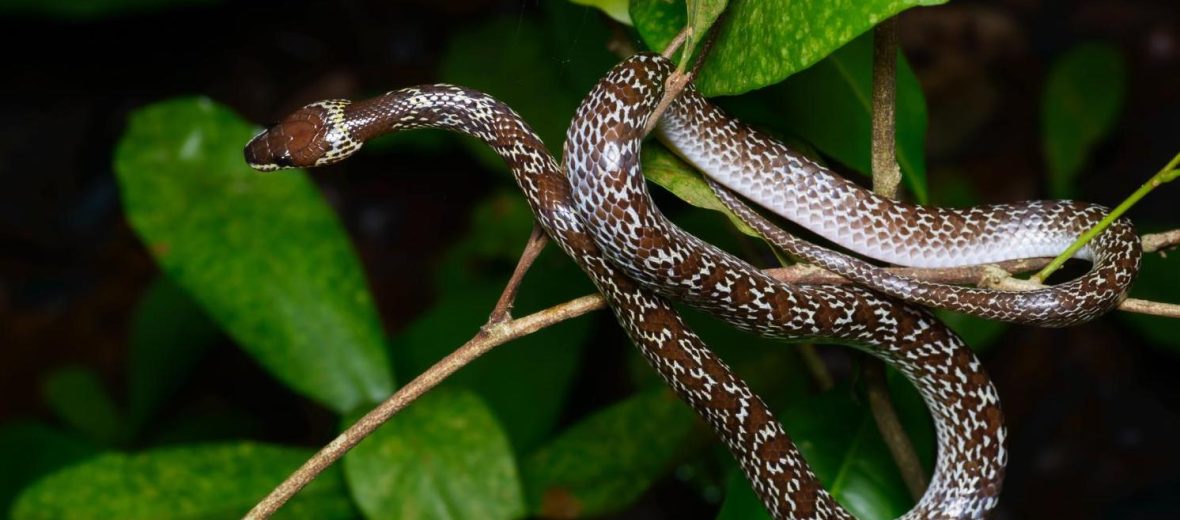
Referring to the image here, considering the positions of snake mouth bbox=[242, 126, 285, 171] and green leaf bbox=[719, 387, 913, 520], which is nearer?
green leaf bbox=[719, 387, 913, 520]

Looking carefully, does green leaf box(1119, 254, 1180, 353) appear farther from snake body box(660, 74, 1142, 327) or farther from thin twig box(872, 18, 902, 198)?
thin twig box(872, 18, 902, 198)

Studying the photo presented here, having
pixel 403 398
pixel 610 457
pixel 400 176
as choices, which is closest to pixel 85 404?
pixel 400 176

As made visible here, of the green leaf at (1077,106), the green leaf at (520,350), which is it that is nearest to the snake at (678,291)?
the green leaf at (520,350)

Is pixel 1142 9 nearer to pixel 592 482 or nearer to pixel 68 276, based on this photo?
pixel 592 482

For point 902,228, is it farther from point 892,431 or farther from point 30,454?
point 30,454

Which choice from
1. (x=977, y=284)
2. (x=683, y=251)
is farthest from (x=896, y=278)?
(x=683, y=251)

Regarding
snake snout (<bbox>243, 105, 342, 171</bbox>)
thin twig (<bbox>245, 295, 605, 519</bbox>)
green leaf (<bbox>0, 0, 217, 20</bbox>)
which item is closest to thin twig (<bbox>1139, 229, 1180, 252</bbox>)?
thin twig (<bbox>245, 295, 605, 519</bbox>)
